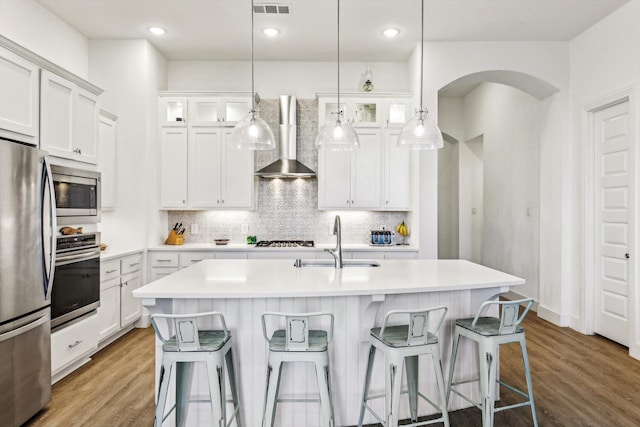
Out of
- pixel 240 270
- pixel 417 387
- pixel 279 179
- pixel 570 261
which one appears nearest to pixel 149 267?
pixel 279 179

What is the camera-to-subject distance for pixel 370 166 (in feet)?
16.3

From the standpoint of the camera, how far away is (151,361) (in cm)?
348

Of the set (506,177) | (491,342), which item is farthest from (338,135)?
(506,177)

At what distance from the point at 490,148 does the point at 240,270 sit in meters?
5.08

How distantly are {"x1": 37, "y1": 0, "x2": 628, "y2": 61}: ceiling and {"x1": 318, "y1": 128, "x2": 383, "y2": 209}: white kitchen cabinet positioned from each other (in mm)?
1179

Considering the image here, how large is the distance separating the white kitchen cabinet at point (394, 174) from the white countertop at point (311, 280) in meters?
1.94

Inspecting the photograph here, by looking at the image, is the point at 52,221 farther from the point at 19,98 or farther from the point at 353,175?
the point at 353,175

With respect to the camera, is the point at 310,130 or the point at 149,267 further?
the point at 310,130

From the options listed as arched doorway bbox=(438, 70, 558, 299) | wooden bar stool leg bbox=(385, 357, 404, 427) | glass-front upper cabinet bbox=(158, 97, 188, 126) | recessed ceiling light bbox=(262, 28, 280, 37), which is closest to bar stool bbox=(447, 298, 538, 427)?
wooden bar stool leg bbox=(385, 357, 404, 427)

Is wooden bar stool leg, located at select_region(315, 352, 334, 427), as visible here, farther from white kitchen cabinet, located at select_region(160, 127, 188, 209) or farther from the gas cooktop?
white kitchen cabinet, located at select_region(160, 127, 188, 209)

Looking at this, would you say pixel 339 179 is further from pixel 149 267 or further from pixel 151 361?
pixel 151 361

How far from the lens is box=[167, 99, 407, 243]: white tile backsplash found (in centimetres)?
527

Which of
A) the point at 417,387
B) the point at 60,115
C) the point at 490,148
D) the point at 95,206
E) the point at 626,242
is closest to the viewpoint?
the point at 417,387

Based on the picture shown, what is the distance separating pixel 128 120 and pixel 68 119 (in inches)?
60.0
